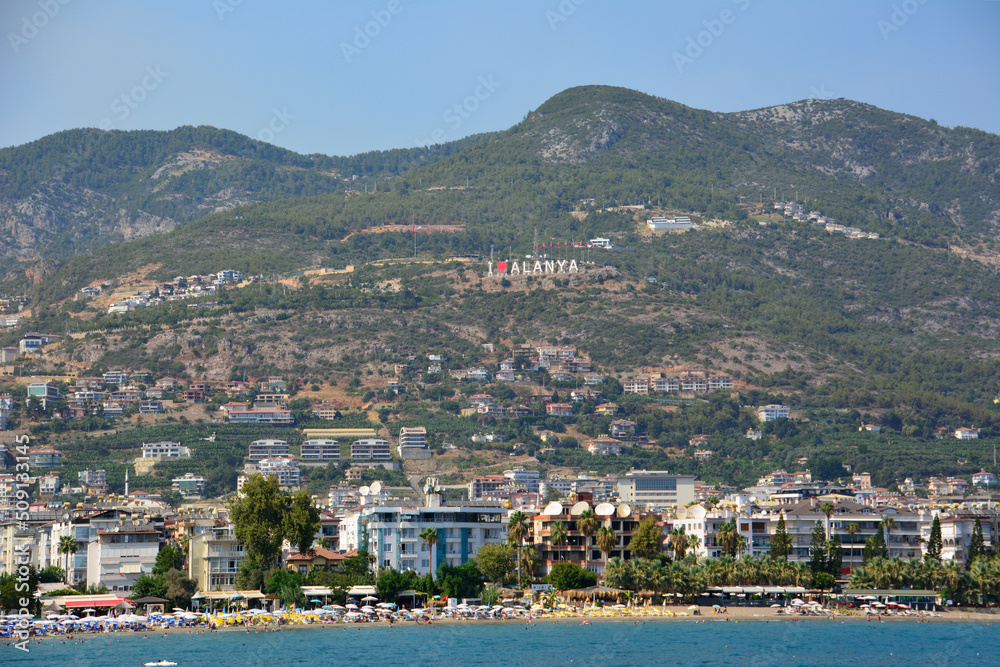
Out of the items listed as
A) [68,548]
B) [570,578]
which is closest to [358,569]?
[570,578]

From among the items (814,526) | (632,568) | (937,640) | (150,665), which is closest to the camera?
(150,665)

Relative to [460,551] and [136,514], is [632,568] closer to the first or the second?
[460,551]

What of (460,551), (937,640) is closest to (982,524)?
(937,640)

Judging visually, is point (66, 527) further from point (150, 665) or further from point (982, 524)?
point (982, 524)

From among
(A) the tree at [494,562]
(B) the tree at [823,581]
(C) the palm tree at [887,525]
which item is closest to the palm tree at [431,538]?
(A) the tree at [494,562]

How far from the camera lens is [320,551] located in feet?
408

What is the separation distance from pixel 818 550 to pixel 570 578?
2181cm

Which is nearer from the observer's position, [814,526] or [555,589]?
[555,589]

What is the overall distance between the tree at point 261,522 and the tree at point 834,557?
1759 inches

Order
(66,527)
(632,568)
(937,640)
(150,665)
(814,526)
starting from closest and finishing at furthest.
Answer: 1. (150,665)
2. (937,640)
3. (632,568)
4. (66,527)
5. (814,526)

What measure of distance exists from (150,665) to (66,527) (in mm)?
43950

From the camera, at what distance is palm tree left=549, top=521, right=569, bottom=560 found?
126 meters

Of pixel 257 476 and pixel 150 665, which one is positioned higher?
pixel 257 476

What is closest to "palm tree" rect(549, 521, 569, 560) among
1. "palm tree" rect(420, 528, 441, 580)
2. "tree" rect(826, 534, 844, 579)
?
"palm tree" rect(420, 528, 441, 580)
